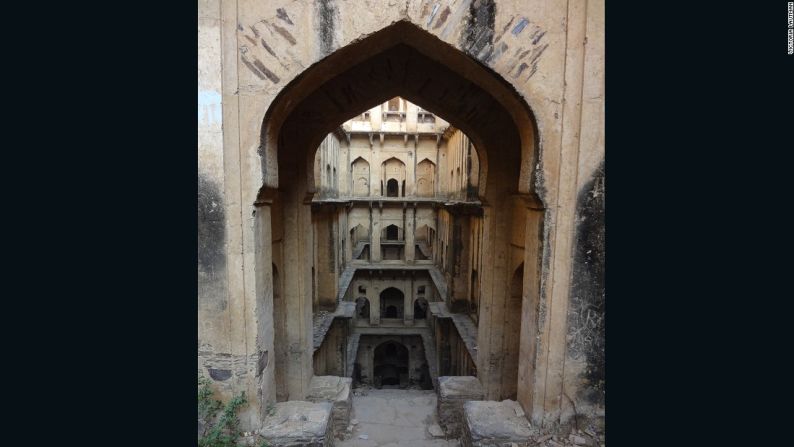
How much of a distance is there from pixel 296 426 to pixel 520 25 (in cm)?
476

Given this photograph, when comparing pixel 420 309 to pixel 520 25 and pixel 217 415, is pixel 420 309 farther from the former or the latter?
pixel 520 25

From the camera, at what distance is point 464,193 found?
14.1 meters

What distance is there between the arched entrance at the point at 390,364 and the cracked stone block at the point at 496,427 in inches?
534

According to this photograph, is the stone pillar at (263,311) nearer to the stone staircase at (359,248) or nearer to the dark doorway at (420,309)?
the dark doorway at (420,309)

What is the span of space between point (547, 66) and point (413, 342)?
14271mm

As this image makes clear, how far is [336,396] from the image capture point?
646 cm

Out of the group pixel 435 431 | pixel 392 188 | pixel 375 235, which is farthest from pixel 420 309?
pixel 435 431

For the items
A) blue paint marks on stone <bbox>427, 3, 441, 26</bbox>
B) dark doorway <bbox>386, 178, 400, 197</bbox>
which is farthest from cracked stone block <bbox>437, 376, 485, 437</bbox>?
dark doorway <bbox>386, 178, 400, 197</bbox>

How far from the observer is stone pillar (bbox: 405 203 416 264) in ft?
60.3

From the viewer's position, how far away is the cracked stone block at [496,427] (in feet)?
13.8

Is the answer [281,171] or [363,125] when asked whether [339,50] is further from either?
[363,125]

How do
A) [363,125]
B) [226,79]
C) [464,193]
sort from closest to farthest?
1. [226,79]
2. [464,193]
3. [363,125]

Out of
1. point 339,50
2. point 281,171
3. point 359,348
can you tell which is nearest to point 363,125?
point 359,348

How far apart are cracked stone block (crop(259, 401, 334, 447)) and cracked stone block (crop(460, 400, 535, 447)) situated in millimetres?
1647
